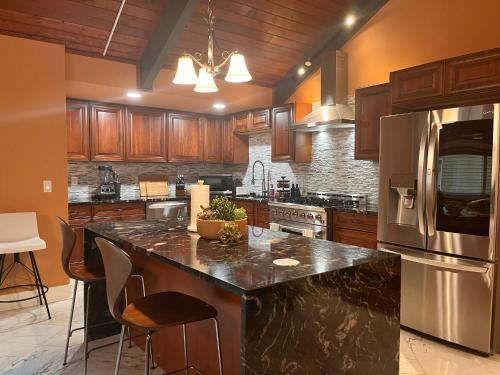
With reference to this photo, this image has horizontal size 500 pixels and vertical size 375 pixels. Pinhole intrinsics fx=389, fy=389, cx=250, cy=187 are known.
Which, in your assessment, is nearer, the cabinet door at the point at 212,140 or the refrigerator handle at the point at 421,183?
the refrigerator handle at the point at 421,183

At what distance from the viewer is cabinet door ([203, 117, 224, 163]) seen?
20.4ft

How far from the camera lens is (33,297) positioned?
11.6 feet

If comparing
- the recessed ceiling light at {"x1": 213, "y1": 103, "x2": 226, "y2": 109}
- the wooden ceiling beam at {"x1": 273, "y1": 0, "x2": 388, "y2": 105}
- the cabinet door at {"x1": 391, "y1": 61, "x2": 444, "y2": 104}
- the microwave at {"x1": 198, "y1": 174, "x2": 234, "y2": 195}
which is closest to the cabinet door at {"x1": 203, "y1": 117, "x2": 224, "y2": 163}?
the microwave at {"x1": 198, "y1": 174, "x2": 234, "y2": 195}

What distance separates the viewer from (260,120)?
560 cm

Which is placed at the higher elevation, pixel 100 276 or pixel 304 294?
pixel 304 294

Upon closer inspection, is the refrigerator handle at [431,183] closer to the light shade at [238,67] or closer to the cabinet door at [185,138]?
the light shade at [238,67]

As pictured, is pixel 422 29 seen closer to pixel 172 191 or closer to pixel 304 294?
pixel 304 294

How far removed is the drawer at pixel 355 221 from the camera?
12.4 feet

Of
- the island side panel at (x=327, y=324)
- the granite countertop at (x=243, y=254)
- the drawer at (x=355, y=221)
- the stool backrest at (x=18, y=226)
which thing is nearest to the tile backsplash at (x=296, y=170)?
the drawer at (x=355, y=221)

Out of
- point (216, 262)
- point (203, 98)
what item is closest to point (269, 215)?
point (203, 98)

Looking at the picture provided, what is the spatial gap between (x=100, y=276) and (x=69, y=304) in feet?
5.28

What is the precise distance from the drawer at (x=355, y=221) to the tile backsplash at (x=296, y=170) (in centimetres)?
60

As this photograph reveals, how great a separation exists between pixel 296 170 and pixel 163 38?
249cm

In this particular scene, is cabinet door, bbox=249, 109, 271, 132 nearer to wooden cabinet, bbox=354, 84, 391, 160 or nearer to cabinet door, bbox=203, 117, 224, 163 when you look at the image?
cabinet door, bbox=203, 117, 224, 163
